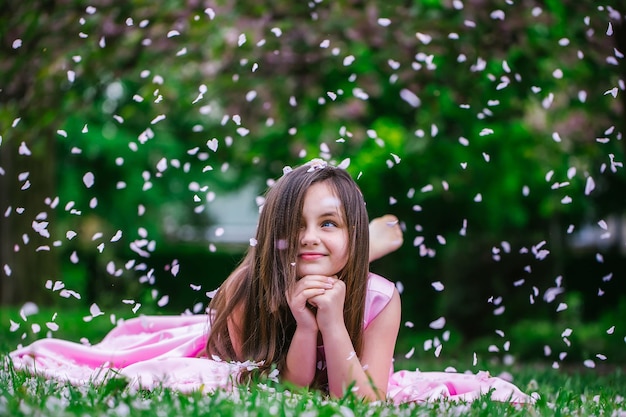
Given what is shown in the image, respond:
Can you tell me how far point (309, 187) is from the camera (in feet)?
10.0

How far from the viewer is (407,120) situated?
777 centimetres

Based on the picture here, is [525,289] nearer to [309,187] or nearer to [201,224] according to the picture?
[309,187]

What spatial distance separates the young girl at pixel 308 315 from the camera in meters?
2.86

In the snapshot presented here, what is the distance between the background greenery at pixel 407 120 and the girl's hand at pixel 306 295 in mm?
976

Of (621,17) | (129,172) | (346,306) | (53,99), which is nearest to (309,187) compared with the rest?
(346,306)

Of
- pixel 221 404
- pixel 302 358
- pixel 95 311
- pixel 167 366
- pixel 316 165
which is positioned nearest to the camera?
pixel 221 404

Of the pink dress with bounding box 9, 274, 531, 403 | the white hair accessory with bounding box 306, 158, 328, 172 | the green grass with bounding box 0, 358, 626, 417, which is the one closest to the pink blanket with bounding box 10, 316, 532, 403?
the pink dress with bounding box 9, 274, 531, 403

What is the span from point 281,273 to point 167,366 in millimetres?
553

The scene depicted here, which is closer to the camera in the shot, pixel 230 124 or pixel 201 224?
pixel 230 124

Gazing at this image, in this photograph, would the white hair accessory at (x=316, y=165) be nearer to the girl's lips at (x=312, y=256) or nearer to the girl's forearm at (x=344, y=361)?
the girl's lips at (x=312, y=256)

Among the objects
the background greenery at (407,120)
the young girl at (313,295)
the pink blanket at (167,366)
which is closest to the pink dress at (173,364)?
the pink blanket at (167,366)

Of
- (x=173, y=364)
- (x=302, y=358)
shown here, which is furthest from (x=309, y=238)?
(x=173, y=364)

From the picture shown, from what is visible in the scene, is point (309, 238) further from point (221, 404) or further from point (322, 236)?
point (221, 404)

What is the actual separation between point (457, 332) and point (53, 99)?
4658 millimetres
